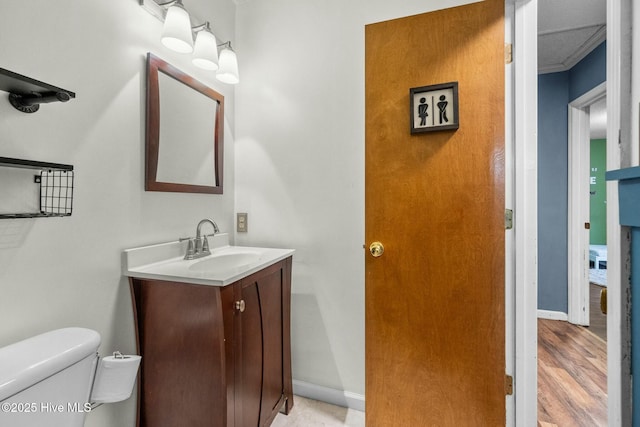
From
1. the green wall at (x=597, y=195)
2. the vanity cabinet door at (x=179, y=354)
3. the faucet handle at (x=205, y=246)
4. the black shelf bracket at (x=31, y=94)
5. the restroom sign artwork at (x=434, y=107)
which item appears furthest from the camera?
the green wall at (x=597, y=195)

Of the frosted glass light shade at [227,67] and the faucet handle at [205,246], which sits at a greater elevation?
the frosted glass light shade at [227,67]

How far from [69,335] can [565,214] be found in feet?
12.6

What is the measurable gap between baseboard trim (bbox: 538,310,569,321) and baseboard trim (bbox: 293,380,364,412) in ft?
8.14

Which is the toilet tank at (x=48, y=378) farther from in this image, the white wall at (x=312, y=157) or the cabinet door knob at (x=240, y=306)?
the white wall at (x=312, y=157)

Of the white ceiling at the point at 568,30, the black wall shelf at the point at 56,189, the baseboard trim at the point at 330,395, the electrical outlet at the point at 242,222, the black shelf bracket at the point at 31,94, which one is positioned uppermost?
the white ceiling at the point at 568,30

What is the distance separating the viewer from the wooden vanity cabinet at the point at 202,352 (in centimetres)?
109

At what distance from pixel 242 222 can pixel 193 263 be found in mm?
554

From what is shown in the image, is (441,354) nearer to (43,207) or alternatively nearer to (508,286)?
(508,286)

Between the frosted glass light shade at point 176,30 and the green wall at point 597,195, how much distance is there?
6485mm

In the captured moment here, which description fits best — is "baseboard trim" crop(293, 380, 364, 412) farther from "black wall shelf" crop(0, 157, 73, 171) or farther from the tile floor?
"black wall shelf" crop(0, 157, 73, 171)

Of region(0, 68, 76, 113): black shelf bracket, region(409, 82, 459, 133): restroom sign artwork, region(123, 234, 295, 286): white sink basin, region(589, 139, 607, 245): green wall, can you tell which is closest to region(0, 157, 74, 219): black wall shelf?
region(0, 68, 76, 113): black shelf bracket

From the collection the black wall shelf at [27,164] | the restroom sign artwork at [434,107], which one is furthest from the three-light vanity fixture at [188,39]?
the restroom sign artwork at [434,107]

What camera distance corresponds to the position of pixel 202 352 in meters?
1.11

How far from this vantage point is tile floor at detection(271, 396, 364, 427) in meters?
1.56
